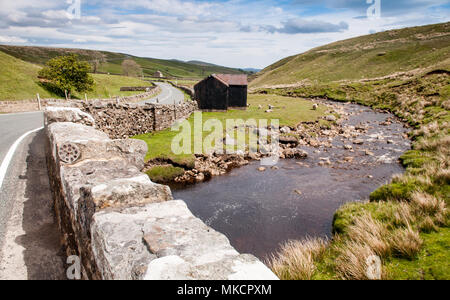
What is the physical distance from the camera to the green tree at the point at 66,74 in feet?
142

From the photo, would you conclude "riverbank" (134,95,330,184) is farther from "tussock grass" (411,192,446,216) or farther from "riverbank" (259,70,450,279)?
"tussock grass" (411,192,446,216)

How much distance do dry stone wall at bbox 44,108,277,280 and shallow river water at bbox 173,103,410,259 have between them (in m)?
7.20

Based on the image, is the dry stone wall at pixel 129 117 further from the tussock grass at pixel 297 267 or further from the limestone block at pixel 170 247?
the limestone block at pixel 170 247

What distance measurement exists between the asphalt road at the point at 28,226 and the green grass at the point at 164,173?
7.63 metres

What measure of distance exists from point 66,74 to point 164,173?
1461 inches

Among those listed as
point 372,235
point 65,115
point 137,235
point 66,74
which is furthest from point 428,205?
point 66,74

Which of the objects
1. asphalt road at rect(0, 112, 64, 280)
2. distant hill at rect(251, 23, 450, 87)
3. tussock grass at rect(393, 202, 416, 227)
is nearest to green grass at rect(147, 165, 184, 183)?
asphalt road at rect(0, 112, 64, 280)

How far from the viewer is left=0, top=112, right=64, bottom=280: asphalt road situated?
4141 millimetres

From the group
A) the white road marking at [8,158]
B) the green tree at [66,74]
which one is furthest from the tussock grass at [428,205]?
the green tree at [66,74]
